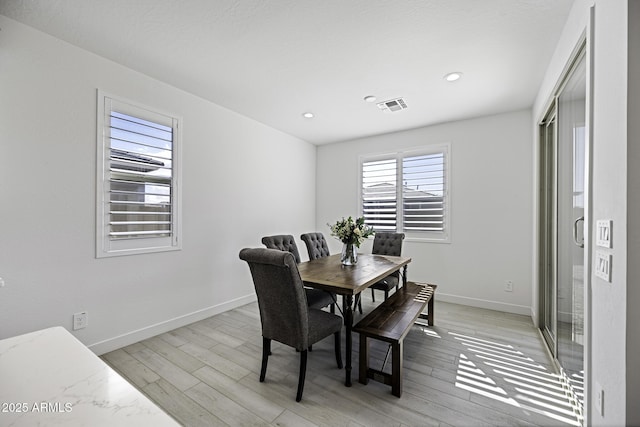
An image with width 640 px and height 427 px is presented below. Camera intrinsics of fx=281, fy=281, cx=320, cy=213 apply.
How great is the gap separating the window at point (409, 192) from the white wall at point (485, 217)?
14 cm

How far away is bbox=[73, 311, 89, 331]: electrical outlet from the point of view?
7.60 feet

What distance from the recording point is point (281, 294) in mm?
1905

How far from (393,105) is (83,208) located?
3.32m

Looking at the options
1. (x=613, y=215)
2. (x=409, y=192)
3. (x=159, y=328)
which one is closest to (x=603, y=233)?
(x=613, y=215)

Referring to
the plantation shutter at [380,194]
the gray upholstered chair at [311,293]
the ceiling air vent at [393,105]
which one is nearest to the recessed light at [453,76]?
the ceiling air vent at [393,105]

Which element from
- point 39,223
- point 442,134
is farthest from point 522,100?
point 39,223

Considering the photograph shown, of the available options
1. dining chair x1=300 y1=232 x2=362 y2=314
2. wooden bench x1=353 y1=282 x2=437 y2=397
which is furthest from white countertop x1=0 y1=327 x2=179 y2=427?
dining chair x1=300 y1=232 x2=362 y2=314

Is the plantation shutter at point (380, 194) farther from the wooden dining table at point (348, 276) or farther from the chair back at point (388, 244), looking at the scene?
the wooden dining table at point (348, 276)

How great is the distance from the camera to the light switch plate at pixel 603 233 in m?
1.23

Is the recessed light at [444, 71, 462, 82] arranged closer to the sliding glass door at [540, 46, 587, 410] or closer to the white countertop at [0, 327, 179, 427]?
the sliding glass door at [540, 46, 587, 410]

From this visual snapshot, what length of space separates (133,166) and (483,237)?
4.19 m

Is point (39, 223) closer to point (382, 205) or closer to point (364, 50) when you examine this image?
point (364, 50)

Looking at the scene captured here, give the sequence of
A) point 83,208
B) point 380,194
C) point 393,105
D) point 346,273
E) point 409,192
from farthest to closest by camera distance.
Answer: point 380,194
point 409,192
point 393,105
point 346,273
point 83,208

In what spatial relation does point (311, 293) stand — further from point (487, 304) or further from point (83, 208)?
point (487, 304)
